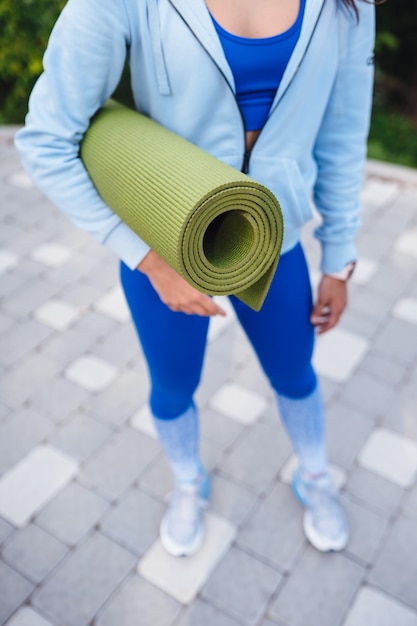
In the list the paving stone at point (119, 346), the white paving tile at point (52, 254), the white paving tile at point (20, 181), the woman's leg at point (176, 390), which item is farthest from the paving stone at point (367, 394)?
the white paving tile at point (20, 181)

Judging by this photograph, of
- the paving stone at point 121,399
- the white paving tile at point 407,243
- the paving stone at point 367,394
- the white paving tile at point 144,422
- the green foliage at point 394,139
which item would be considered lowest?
the green foliage at point 394,139

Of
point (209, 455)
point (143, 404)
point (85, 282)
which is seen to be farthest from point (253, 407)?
point (85, 282)

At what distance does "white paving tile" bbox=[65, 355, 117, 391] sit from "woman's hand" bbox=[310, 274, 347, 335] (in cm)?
132

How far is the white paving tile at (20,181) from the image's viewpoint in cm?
436

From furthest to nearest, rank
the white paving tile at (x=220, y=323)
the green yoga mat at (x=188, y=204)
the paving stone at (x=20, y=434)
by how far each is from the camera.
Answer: the white paving tile at (x=220, y=323) < the paving stone at (x=20, y=434) < the green yoga mat at (x=188, y=204)

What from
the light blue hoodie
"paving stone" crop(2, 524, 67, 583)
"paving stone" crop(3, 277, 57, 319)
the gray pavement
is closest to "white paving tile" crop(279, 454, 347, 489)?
the gray pavement

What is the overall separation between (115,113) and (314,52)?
451 mm

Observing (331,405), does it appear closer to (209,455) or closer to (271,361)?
(209,455)

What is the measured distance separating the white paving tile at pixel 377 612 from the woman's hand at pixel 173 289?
1.15m

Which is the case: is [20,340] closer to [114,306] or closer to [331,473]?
[114,306]

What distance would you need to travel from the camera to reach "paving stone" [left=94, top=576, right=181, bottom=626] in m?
1.88

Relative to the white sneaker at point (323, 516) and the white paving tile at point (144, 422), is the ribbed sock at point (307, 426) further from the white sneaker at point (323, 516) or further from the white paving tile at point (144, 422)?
the white paving tile at point (144, 422)

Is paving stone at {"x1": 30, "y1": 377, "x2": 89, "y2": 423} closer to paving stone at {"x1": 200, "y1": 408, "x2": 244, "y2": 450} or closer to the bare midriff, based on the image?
paving stone at {"x1": 200, "y1": 408, "x2": 244, "y2": 450}

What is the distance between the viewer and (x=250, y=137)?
1.36 metres
